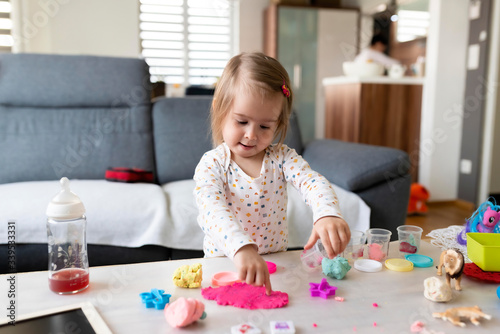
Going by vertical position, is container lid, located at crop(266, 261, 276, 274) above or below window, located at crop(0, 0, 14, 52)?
below

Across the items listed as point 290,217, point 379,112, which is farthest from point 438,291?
point 379,112

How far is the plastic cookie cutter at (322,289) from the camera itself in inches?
27.5

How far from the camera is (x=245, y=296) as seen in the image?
0.68m

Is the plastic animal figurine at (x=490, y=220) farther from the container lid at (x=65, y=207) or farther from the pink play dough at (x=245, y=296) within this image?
the container lid at (x=65, y=207)

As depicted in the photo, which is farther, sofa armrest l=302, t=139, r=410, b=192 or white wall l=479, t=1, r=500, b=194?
white wall l=479, t=1, r=500, b=194

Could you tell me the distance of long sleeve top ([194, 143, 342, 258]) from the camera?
93 cm

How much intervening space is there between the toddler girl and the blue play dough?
0.03 m

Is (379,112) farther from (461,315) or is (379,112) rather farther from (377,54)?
(461,315)

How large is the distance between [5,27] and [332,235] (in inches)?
176

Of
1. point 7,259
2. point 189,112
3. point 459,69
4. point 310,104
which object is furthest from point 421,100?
point 7,259

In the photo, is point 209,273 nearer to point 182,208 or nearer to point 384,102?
point 182,208

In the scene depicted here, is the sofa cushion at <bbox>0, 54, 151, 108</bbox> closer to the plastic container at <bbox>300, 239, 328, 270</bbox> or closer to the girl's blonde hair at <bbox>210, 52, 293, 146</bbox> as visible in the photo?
the girl's blonde hair at <bbox>210, 52, 293, 146</bbox>

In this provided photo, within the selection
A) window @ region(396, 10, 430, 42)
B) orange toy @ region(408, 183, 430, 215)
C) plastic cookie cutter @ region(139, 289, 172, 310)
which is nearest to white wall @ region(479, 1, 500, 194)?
orange toy @ region(408, 183, 430, 215)

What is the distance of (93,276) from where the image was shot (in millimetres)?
786
